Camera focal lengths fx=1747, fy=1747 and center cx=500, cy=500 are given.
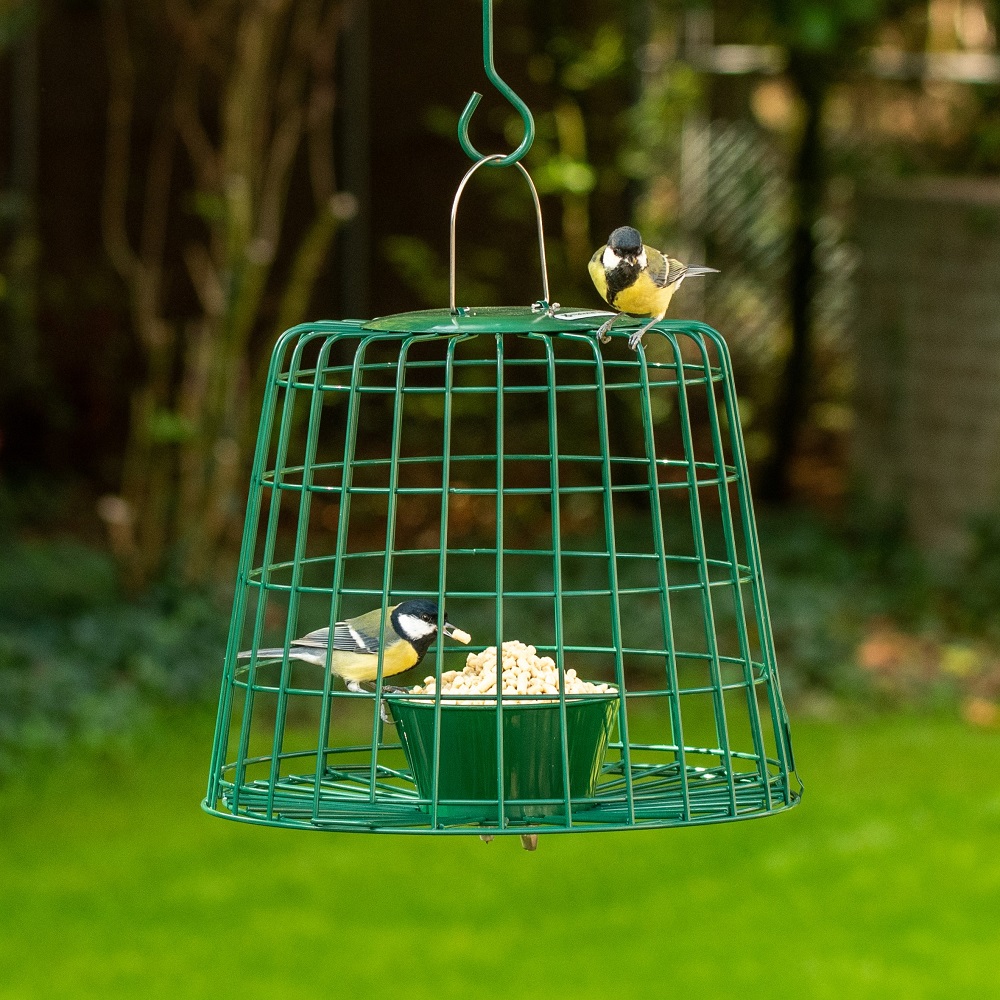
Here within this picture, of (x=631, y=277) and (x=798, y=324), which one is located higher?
(x=631, y=277)

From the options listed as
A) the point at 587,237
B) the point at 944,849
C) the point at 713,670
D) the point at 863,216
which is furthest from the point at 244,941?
the point at 863,216

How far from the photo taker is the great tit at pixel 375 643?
3000 millimetres

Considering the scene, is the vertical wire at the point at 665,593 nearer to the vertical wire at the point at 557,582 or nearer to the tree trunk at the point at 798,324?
the vertical wire at the point at 557,582

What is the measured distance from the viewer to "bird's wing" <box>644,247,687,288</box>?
123 inches

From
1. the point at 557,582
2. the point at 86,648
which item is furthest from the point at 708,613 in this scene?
the point at 86,648

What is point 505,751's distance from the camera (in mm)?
2869

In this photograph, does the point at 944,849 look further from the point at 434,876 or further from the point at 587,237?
the point at 587,237

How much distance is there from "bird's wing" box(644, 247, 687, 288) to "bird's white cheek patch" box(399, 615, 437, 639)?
2.39ft

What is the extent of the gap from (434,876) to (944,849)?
6.43 ft

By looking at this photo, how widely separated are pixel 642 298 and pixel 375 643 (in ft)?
2.52

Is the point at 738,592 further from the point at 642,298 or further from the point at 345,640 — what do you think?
the point at 345,640

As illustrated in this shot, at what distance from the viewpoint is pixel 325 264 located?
491 inches

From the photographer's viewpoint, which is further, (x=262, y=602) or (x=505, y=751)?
(x=262, y=602)

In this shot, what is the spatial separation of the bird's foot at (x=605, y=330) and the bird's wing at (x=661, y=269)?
25 cm
